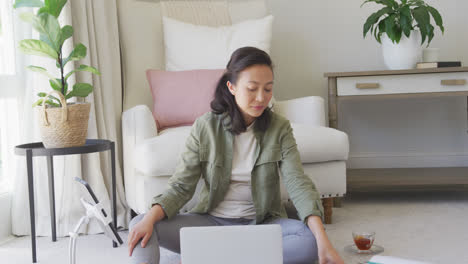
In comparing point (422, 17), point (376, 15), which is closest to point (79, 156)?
point (376, 15)

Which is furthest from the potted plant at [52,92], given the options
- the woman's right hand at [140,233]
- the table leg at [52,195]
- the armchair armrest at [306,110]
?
the armchair armrest at [306,110]

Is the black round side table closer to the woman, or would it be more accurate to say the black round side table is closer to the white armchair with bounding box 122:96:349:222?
the white armchair with bounding box 122:96:349:222

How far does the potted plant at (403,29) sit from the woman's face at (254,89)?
1.29 m

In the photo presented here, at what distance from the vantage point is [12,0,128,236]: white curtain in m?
2.06

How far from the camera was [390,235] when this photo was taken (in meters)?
1.88

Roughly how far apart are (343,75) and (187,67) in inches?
29.7

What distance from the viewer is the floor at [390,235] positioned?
168 centimetres

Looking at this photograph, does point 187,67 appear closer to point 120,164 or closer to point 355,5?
point 120,164

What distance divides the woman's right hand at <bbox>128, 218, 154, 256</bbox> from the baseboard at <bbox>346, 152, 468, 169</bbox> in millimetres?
1913

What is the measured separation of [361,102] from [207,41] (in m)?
1.06

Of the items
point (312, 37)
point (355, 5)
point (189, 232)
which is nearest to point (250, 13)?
point (312, 37)

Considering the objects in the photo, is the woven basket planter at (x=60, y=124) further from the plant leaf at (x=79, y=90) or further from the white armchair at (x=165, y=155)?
the white armchair at (x=165, y=155)

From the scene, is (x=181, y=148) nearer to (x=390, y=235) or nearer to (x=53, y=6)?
(x=53, y=6)

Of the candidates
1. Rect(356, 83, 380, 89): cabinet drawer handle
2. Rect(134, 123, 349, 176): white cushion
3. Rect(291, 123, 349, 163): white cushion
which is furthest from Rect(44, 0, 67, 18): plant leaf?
Rect(356, 83, 380, 89): cabinet drawer handle
